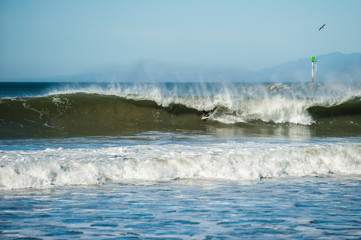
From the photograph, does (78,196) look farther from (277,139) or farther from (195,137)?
(277,139)

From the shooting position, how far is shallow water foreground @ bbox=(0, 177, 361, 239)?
16.5ft

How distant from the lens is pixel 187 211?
5.93m

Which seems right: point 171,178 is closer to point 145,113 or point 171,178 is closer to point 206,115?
point 145,113

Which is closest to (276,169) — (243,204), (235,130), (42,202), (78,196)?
(243,204)

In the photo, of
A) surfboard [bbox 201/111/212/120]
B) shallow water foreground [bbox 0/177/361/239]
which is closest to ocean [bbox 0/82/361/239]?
shallow water foreground [bbox 0/177/361/239]

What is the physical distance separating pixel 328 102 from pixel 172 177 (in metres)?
15.2

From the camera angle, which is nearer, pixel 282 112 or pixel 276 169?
pixel 276 169

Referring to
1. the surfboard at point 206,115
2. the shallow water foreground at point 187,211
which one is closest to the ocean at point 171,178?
the shallow water foreground at point 187,211

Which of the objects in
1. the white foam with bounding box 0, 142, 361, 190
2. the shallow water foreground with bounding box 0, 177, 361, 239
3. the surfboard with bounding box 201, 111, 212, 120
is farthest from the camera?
the surfboard with bounding box 201, 111, 212, 120

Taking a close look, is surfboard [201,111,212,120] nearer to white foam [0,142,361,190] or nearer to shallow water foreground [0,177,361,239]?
white foam [0,142,361,190]

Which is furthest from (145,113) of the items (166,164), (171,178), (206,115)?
(171,178)

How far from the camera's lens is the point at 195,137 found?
1299cm

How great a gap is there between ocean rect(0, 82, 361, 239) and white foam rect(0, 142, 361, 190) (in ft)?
→ 0.07

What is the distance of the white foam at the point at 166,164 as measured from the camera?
7832 millimetres
